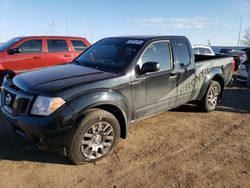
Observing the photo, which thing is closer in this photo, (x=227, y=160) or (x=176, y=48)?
(x=227, y=160)

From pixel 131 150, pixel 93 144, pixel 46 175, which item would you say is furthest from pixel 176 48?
pixel 46 175

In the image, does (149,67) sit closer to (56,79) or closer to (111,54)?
(111,54)

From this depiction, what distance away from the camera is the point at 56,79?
356 cm

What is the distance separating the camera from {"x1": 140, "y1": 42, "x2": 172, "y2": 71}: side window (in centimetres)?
420

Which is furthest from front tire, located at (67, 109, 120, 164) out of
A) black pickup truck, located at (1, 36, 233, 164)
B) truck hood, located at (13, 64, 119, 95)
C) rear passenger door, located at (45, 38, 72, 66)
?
rear passenger door, located at (45, 38, 72, 66)

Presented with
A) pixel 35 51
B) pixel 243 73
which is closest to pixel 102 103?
pixel 35 51

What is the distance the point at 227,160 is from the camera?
3719 mm

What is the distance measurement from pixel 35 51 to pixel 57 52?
0.74 metres

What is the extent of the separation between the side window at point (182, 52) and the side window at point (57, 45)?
513 cm

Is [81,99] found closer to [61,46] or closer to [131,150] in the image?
[131,150]

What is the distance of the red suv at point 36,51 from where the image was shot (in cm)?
781

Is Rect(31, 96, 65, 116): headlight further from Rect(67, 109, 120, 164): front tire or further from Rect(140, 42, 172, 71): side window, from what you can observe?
Rect(140, 42, 172, 71): side window

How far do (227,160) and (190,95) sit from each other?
1826 millimetres

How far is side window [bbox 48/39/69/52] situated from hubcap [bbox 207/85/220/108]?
535cm
